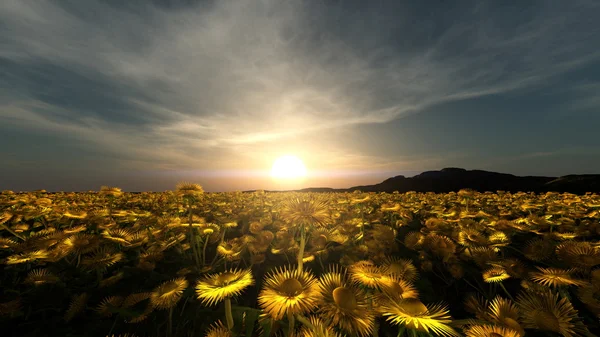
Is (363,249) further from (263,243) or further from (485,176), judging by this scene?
(485,176)

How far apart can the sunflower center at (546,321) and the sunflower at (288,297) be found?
1.36 m

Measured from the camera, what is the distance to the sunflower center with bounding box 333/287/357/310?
3.54ft

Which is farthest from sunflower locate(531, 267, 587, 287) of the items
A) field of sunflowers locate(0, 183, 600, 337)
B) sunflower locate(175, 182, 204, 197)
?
sunflower locate(175, 182, 204, 197)

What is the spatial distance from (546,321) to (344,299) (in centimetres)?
127

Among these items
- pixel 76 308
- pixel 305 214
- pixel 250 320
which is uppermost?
pixel 305 214

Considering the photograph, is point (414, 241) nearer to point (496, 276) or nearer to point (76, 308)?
point (496, 276)

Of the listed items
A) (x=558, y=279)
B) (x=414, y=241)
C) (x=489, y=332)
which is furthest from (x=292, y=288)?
(x=414, y=241)

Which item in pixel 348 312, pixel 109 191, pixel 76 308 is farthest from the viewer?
pixel 109 191

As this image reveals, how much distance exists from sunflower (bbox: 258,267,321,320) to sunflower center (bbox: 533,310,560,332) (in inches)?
53.4

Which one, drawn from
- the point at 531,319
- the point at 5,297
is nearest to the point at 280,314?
the point at 531,319

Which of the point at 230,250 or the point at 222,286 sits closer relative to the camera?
the point at 222,286

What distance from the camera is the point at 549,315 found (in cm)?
134

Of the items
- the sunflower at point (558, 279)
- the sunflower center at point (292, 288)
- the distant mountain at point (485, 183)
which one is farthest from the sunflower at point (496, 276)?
the distant mountain at point (485, 183)

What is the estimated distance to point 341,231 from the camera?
3855 millimetres
